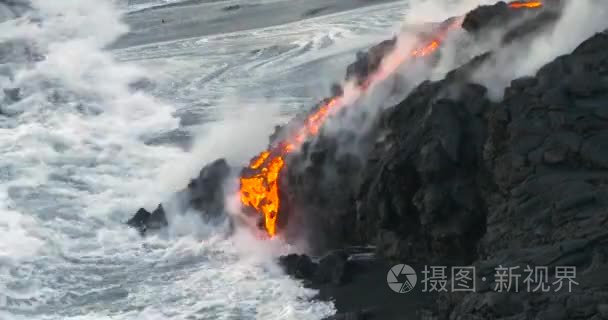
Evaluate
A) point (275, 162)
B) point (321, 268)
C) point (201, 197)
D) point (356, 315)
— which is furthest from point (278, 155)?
point (356, 315)

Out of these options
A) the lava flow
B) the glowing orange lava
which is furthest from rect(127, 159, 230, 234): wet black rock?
the glowing orange lava

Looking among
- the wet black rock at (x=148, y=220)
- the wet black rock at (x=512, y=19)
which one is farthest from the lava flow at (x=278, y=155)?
the wet black rock at (x=148, y=220)

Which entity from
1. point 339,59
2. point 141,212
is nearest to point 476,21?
point 141,212

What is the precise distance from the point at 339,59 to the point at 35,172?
15.8 m

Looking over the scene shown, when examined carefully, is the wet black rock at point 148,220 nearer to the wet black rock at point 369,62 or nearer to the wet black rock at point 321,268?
the wet black rock at point 321,268

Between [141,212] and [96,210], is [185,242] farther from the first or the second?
[96,210]

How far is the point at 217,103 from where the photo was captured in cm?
4200

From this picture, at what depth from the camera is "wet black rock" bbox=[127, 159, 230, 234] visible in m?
27.9

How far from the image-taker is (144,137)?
39.1 meters

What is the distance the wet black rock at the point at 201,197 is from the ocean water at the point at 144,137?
0.56m

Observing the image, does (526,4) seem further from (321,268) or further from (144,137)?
(144,137)

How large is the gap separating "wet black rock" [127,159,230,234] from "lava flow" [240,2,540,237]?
1.18 metres

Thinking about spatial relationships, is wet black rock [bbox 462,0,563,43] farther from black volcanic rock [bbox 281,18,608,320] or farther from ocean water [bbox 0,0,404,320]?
ocean water [bbox 0,0,404,320]

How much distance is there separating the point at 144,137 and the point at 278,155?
44.9ft
